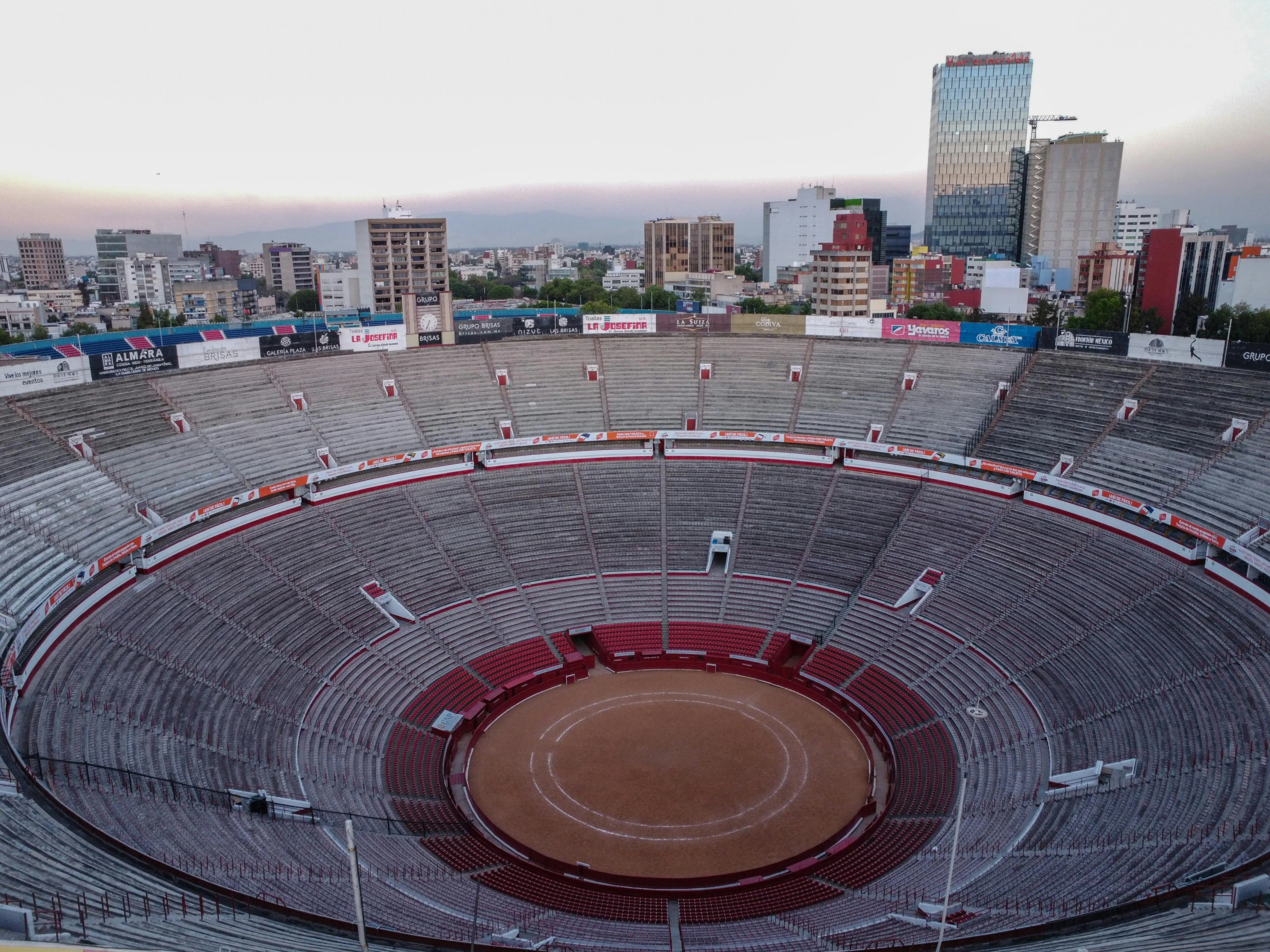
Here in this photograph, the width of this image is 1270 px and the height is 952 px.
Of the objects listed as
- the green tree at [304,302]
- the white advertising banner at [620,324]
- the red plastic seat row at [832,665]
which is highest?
the white advertising banner at [620,324]

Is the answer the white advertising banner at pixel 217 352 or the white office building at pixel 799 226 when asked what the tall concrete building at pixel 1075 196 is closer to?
the white office building at pixel 799 226

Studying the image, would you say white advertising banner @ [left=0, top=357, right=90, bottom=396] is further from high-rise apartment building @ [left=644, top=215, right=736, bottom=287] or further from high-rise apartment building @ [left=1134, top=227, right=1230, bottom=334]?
high-rise apartment building @ [left=644, top=215, right=736, bottom=287]

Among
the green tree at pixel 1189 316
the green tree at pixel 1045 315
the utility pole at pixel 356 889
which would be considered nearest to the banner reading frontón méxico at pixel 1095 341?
the green tree at pixel 1045 315

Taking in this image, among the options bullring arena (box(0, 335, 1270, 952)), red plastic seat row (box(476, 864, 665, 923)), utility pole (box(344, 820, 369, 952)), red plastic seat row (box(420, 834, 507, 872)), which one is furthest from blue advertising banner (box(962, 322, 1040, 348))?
utility pole (box(344, 820, 369, 952))

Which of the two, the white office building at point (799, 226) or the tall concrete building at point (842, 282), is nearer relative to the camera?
the tall concrete building at point (842, 282)

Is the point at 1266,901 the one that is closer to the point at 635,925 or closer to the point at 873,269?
the point at 635,925
